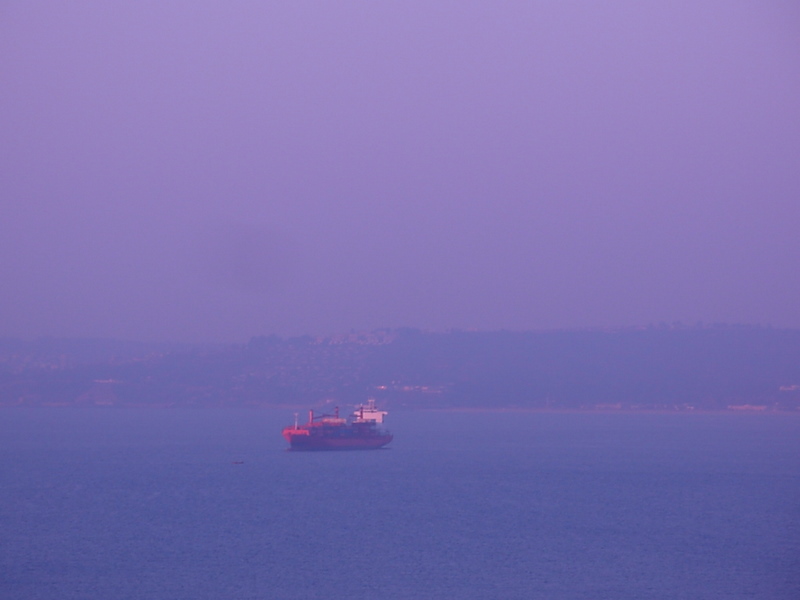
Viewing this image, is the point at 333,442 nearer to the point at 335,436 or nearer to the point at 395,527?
the point at 335,436

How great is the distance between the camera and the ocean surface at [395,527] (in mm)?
30312

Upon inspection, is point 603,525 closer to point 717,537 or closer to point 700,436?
point 717,537

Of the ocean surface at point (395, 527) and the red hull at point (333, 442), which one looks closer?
the ocean surface at point (395, 527)

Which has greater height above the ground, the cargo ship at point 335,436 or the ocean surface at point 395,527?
the cargo ship at point 335,436

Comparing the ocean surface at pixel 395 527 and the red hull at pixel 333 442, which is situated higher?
the red hull at pixel 333 442

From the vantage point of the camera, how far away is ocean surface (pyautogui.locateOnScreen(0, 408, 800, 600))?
30312 mm

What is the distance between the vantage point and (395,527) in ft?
133

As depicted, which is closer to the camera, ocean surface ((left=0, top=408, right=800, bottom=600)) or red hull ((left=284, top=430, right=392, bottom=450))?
ocean surface ((left=0, top=408, right=800, bottom=600))

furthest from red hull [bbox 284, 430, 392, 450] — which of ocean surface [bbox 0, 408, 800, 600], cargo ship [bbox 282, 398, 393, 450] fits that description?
ocean surface [bbox 0, 408, 800, 600]

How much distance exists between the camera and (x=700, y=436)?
120 metres

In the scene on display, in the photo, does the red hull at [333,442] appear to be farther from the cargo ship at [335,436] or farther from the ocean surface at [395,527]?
the ocean surface at [395,527]

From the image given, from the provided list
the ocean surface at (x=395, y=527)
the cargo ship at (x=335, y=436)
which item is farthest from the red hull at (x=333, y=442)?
the ocean surface at (x=395, y=527)

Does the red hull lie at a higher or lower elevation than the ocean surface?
higher

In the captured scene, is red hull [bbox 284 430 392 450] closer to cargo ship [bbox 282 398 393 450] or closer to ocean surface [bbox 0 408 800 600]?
cargo ship [bbox 282 398 393 450]
